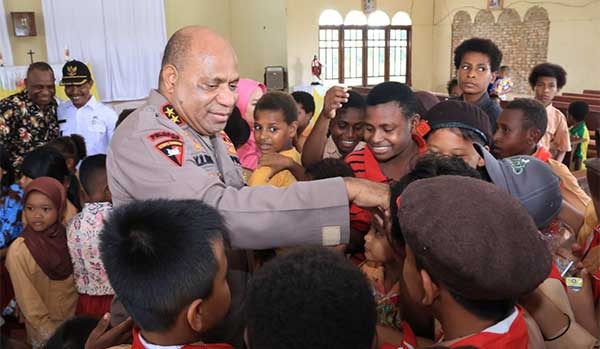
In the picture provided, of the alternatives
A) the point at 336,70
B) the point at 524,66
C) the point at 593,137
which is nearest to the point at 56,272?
the point at 593,137

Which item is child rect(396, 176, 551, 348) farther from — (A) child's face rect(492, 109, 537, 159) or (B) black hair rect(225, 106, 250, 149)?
(B) black hair rect(225, 106, 250, 149)

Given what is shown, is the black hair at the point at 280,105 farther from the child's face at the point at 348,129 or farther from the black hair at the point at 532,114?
the black hair at the point at 532,114

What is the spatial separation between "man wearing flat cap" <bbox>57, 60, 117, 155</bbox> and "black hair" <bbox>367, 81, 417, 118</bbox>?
2977 mm

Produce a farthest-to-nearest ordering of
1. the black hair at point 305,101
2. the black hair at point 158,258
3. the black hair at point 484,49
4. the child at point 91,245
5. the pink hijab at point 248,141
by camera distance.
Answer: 1. the black hair at point 305,101
2. the black hair at point 484,49
3. the pink hijab at point 248,141
4. the child at point 91,245
5. the black hair at point 158,258

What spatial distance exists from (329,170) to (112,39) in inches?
343

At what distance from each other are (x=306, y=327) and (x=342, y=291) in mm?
98

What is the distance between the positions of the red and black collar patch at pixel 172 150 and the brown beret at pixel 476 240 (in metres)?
0.67

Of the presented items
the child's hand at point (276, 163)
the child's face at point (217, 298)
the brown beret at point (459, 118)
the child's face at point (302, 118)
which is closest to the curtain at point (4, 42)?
the child's face at point (302, 118)

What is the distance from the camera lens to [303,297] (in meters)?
0.96

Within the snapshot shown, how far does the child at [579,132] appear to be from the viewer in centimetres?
530

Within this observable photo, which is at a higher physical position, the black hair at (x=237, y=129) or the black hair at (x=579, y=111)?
the black hair at (x=237, y=129)

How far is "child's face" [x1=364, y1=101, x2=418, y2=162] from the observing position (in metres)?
2.33

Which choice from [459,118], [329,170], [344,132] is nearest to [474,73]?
[344,132]

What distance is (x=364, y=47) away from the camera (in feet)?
40.5
